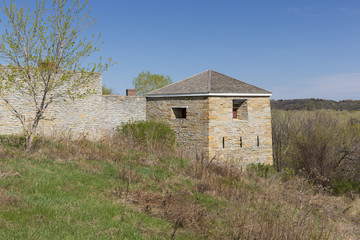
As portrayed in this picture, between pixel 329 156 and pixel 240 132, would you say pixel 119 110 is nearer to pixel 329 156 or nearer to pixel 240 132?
pixel 240 132

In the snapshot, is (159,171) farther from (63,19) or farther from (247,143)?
(247,143)

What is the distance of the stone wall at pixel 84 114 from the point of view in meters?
14.0

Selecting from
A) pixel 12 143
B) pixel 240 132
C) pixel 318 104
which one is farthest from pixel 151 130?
pixel 318 104

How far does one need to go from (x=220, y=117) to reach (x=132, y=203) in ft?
32.2

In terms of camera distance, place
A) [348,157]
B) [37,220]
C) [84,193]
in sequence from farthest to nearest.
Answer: [348,157] < [84,193] < [37,220]

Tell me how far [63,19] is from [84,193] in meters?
5.96

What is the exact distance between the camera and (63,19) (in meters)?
9.51

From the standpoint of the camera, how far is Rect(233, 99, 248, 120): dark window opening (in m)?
16.0

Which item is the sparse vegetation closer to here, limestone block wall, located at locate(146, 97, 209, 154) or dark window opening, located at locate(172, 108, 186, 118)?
limestone block wall, located at locate(146, 97, 209, 154)

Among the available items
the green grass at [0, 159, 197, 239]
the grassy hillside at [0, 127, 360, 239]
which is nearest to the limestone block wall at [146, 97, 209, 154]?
the grassy hillside at [0, 127, 360, 239]

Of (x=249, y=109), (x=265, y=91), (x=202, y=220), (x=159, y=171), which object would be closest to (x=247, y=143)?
(x=249, y=109)

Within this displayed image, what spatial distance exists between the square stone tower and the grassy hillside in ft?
17.2

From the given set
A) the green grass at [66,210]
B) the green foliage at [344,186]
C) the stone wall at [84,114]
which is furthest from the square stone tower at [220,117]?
the green grass at [66,210]

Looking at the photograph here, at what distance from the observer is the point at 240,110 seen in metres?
16.1
